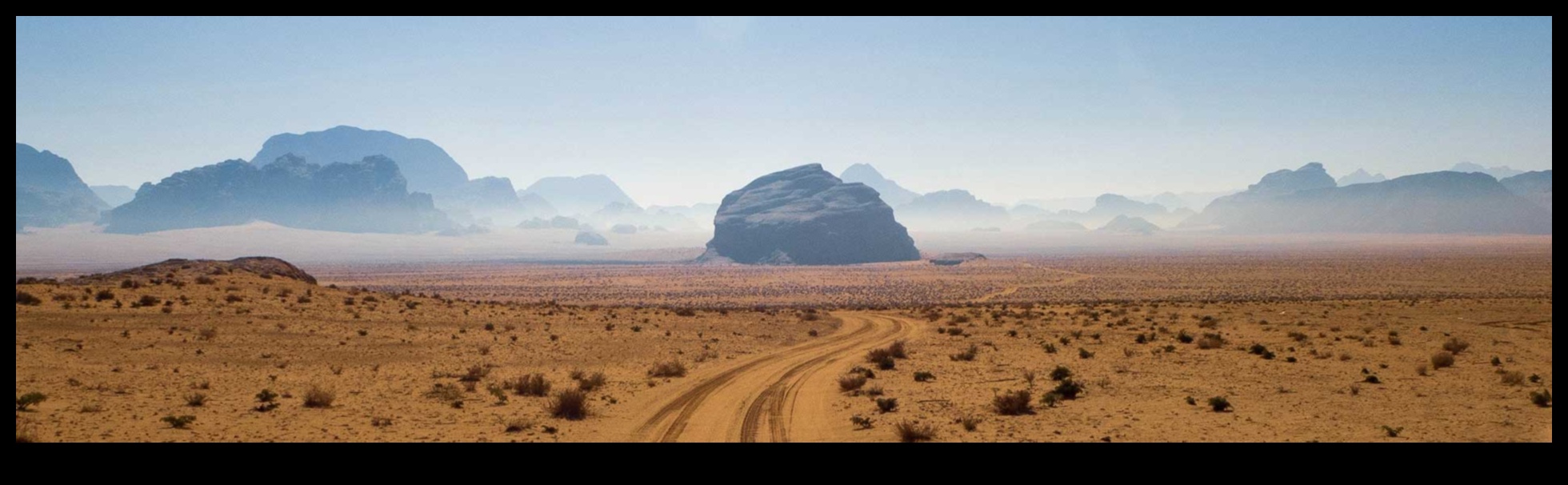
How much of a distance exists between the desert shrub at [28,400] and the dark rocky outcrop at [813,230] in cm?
12551

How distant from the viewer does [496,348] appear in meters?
22.6

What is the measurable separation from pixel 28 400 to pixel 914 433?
15189mm

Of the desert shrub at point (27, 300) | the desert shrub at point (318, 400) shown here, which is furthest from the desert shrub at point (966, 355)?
the desert shrub at point (27, 300)

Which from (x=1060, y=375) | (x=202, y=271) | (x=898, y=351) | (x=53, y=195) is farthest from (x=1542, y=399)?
(x=53, y=195)

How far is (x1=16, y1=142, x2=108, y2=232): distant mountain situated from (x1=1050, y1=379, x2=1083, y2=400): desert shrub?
16062 centimetres

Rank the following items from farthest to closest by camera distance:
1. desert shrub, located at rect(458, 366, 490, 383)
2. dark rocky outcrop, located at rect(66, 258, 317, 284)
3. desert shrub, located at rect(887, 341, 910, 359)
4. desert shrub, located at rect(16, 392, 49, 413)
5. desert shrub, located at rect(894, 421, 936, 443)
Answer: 1. dark rocky outcrop, located at rect(66, 258, 317, 284)
2. desert shrub, located at rect(887, 341, 910, 359)
3. desert shrub, located at rect(458, 366, 490, 383)
4. desert shrub, located at rect(16, 392, 49, 413)
5. desert shrub, located at rect(894, 421, 936, 443)

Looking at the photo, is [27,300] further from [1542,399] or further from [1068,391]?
[1542,399]

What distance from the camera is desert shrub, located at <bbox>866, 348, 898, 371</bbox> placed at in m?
19.9

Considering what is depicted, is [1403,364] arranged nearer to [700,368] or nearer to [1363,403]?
[1363,403]

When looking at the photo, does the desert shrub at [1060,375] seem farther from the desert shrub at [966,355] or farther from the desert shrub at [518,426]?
the desert shrub at [518,426]

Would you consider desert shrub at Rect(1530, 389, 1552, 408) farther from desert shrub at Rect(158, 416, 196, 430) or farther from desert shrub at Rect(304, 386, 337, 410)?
desert shrub at Rect(158, 416, 196, 430)

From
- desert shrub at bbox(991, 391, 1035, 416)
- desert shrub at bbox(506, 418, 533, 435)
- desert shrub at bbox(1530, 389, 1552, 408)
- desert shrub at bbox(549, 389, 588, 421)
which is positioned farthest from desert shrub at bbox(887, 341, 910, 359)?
desert shrub at bbox(1530, 389, 1552, 408)

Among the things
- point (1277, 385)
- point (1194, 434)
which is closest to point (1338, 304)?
point (1277, 385)

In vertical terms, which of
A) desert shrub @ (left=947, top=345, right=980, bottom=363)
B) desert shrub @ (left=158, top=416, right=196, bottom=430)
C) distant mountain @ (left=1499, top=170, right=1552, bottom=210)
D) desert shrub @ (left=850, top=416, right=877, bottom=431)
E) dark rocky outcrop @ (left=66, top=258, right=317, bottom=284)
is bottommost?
desert shrub @ (left=947, top=345, right=980, bottom=363)
